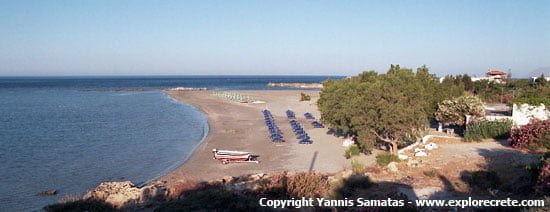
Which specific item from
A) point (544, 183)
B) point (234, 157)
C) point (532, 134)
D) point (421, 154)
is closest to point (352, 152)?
point (421, 154)

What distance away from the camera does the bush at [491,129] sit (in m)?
22.1

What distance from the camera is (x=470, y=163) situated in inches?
639

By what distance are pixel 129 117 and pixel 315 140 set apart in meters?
25.7

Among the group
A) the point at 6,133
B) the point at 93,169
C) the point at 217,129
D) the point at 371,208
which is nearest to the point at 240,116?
the point at 217,129

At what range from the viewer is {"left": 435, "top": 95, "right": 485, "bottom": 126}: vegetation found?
23.6 metres

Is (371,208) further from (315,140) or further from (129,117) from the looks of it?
(129,117)

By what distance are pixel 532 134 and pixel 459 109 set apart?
5752 mm

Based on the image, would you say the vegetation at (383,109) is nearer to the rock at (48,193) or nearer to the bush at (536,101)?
the bush at (536,101)

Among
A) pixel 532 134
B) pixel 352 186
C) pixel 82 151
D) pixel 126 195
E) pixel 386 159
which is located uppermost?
pixel 532 134

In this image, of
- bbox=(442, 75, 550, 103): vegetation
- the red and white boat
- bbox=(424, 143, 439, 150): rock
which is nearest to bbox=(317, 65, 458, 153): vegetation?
bbox=(424, 143, 439, 150): rock

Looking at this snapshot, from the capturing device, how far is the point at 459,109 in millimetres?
24109

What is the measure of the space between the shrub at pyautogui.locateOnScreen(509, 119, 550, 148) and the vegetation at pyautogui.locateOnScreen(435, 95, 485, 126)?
4274 mm

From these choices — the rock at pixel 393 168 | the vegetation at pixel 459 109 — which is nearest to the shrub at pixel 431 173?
the rock at pixel 393 168

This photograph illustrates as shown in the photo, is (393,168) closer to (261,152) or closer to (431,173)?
(431,173)
